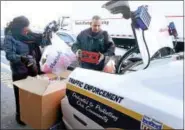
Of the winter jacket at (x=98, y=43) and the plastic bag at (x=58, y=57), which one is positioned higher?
the winter jacket at (x=98, y=43)

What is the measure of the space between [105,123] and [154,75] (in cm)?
49

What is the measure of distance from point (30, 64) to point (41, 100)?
1244 mm

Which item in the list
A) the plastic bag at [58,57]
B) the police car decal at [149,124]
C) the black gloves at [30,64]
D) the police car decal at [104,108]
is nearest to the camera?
the police car decal at [149,124]

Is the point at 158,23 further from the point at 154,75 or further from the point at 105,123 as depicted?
the point at 105,123

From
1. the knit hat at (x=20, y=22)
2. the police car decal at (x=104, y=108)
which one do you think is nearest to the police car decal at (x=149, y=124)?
the police car decal at (x=104, y=108)

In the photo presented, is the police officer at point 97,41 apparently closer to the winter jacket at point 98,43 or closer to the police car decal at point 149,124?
the winter jacket at point 98,43

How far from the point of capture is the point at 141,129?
59.7 inches

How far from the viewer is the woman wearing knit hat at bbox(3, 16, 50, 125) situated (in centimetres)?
328

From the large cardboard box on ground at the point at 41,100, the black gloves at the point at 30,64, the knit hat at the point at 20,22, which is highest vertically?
the knit hat at the point at 20,22

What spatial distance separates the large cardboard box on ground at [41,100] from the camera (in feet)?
7.65

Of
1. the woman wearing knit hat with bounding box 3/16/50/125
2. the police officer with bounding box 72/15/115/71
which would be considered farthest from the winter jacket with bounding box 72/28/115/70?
the woman wearing knit hat with bounding box 3/16/50/125

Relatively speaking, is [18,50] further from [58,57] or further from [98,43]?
[98,43]

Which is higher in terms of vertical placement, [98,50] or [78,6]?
[78,6]

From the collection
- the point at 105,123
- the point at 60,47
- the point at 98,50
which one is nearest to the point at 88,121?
the point at 105,123
